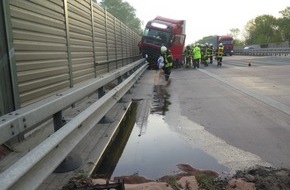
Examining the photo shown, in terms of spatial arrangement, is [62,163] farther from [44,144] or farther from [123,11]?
[123,11]

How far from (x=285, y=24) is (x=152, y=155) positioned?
127 metres

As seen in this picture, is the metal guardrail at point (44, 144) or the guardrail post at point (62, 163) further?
the guardrail post at point (62, 163)

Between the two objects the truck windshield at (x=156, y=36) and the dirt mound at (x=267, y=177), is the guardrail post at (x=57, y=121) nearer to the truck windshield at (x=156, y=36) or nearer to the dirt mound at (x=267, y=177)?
the dirt mound at (x=267, y=177)

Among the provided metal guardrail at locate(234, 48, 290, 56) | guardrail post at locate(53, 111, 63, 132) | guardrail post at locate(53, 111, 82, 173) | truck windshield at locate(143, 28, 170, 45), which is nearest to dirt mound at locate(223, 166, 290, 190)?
guardrail post at locate(53, 111, 82, 173)

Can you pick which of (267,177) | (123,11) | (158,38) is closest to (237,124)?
(267,177)

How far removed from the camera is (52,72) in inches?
247

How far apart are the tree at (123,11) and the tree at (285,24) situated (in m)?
45.2

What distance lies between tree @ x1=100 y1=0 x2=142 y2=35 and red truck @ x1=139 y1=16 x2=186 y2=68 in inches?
3509

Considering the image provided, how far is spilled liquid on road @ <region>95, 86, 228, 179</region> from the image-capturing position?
464 cm

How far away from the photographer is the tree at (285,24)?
122 m

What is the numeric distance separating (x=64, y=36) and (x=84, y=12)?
227cm

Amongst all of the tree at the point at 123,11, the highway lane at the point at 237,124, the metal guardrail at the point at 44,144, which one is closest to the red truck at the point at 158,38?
the highway lane at the point at 237,124

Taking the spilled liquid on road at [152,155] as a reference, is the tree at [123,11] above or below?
above

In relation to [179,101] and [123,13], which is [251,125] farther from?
[123,13]
